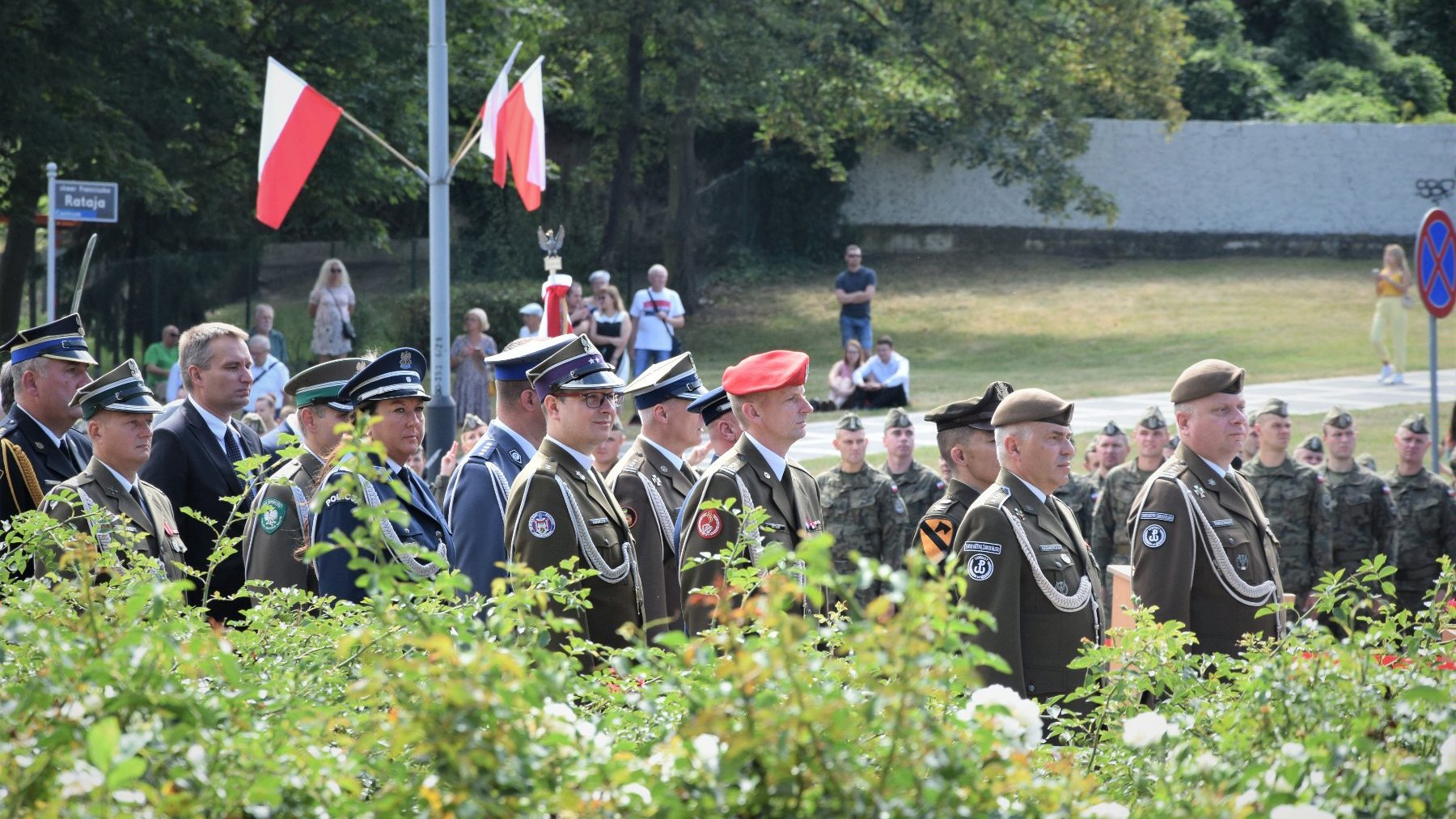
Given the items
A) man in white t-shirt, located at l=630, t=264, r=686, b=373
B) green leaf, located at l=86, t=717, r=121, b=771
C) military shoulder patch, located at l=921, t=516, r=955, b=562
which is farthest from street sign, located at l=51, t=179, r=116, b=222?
green leaf, located at l=86, t=717, r=121, b=771

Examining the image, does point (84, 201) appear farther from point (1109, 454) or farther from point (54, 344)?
point (1109, 454)

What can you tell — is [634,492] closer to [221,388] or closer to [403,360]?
[403,360]

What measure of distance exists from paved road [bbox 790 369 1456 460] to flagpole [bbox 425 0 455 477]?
526 cm

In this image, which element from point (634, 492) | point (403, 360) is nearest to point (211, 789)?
point (403, 360)

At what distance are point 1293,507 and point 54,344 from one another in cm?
718

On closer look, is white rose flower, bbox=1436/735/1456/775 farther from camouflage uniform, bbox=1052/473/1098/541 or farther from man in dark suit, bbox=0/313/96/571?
camouflage uniform, bbox=1052/473/1098/541

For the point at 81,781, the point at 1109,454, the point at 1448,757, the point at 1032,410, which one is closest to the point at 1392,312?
the point at 1109,454

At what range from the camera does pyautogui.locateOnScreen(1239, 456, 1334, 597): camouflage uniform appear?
33.3 feet

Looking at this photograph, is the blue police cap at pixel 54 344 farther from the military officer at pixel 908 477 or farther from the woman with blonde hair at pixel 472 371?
the woman with blonde hair at pixel 472 371

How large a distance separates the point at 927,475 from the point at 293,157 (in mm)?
5094

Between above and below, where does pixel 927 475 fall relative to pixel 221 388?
below

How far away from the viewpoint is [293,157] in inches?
467

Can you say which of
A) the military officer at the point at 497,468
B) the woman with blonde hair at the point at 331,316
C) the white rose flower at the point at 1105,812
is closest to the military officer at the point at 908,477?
the military officer at the point at 497,468

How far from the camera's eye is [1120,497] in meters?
10.3
